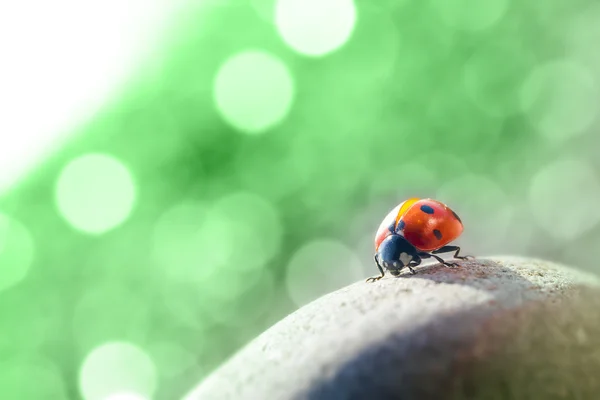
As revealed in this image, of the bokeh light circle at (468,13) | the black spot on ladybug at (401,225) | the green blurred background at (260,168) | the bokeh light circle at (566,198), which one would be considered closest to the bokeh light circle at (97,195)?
the green blurred background at (260,168)

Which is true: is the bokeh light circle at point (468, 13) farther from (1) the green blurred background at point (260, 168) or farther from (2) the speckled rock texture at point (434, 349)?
(2) the speckled rock texture at point (434, 349)

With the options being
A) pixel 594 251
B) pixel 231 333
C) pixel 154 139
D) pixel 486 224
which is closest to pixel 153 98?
pixel 154 139

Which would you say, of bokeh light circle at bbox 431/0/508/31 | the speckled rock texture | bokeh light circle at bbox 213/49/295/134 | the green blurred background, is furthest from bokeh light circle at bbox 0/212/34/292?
the speckled rock texture

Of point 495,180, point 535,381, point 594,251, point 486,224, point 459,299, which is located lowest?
point 535,381

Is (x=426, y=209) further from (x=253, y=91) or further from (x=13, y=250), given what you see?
(x=13, y=250)

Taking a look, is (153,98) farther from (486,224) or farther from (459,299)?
(459,299)

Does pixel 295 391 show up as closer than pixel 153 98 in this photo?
Yes
